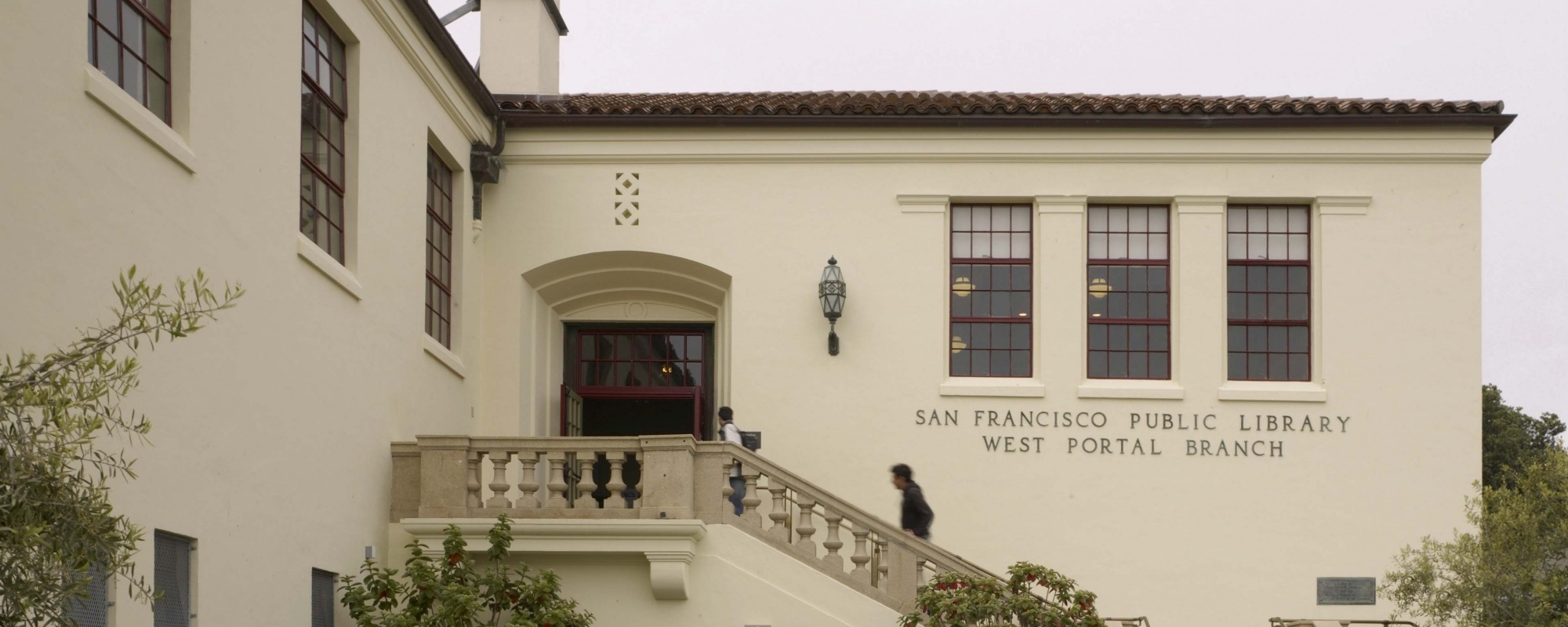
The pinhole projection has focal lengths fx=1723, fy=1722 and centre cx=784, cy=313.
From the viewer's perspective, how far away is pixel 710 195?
18.4m

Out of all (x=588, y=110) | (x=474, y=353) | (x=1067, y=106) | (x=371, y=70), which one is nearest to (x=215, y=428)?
(x=371, y=70)

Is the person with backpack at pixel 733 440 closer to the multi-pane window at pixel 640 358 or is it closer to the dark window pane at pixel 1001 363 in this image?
the multi-pane window at pixel 640 358

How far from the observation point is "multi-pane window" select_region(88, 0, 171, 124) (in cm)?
1017

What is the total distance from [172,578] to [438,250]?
673cm

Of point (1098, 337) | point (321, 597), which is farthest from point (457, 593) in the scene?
point (1098, 337)

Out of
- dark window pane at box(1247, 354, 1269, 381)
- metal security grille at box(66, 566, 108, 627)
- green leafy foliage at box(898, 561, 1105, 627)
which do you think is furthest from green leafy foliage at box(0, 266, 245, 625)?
dark window pane at box(1247, 354, 1269, 381)

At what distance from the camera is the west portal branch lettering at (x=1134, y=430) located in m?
17.9

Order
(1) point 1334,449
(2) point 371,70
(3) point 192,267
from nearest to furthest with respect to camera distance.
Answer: (3) point 192,267 < (2) point 371,70 < (1) point 1334,449

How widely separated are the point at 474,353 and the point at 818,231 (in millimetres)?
3833

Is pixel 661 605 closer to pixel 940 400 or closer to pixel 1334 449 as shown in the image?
pixel 940 400

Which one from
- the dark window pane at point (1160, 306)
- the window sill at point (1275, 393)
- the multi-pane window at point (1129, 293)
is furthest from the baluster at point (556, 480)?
the window sill at point (1275, 393)

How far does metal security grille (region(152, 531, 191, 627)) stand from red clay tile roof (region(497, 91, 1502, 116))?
26.9ft

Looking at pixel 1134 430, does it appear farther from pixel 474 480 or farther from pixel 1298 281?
pixel 474 480

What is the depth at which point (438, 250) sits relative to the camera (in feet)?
56.4
